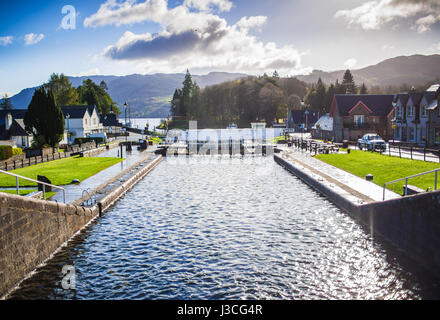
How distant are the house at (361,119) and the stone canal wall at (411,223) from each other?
5094 cm

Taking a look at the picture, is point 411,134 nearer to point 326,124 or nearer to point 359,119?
point 359,119

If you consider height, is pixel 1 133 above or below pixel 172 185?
above

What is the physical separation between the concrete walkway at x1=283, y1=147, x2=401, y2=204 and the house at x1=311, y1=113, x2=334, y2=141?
36.2 meters

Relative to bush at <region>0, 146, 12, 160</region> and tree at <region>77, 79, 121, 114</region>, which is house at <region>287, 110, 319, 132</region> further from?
bush at <region>0, 146, 12, 160</region>

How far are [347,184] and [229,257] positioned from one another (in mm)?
14266

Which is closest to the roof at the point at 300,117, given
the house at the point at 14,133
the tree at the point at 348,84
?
the tree at the point at 348,84

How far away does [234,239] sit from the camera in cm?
1823

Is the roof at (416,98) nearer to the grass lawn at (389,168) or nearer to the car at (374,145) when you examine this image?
the car at (374,145)

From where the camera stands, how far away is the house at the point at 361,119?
68375mm
